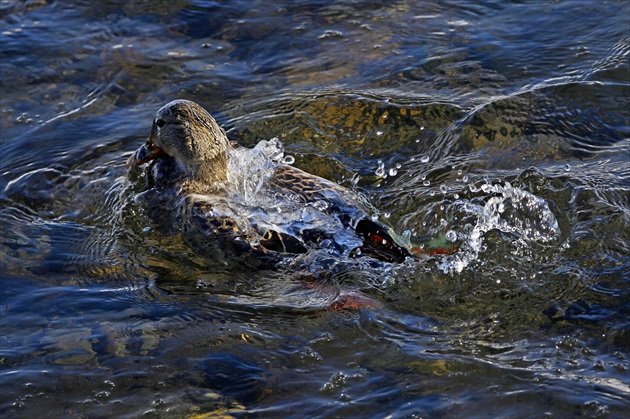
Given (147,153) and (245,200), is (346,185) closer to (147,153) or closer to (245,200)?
(245,200)

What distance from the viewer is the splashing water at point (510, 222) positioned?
6.02 m

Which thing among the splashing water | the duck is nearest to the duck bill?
the duck

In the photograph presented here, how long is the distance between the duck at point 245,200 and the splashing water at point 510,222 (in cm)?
41

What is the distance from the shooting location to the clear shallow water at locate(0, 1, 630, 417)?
4.95 m

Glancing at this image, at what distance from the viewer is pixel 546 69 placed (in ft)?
27.1

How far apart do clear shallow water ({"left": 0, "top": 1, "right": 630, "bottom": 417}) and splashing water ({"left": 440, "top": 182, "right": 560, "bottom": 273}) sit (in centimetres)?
2

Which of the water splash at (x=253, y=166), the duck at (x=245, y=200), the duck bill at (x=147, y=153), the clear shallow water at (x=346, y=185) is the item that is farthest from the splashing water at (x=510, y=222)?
the duck bill at (x=147, y=153)

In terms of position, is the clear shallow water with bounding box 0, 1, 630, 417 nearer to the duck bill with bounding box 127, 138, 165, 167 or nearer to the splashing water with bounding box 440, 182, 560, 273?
the splashing water with bounding box 440, 182, 560, 273

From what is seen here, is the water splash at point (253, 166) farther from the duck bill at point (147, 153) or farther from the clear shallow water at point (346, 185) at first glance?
the duck bill at point (147, 153)

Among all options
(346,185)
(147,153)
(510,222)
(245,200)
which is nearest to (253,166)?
(245,200)

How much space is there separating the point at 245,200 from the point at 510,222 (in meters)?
2.08

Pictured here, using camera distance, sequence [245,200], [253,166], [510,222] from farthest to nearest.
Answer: [253,166], [245,200], [510,222]

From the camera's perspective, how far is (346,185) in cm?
709

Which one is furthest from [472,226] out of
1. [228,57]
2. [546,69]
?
[228,57]
